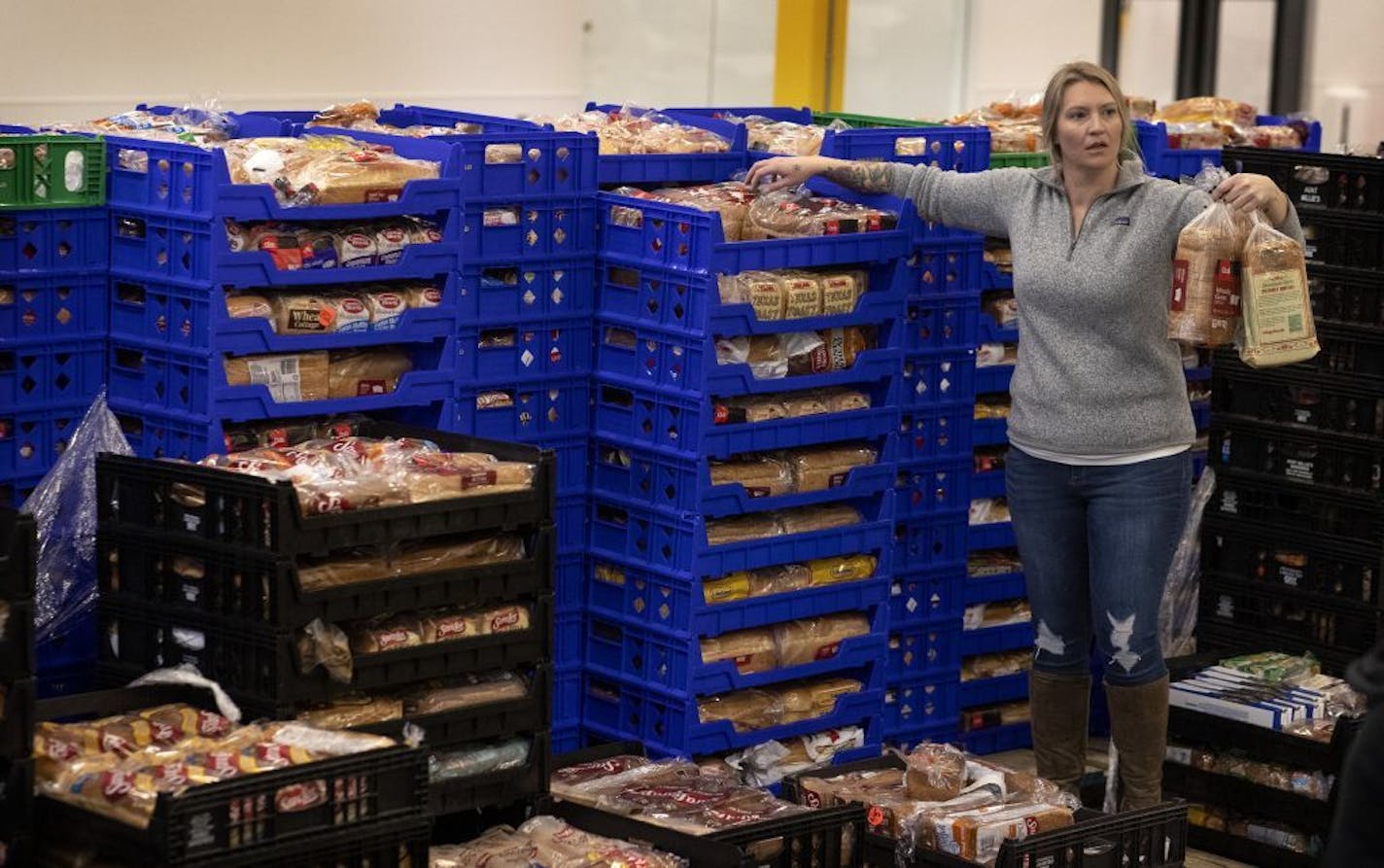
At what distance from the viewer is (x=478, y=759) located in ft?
16.5

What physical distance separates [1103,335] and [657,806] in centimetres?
163

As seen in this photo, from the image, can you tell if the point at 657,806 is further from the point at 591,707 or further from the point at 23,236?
the point at 23,236

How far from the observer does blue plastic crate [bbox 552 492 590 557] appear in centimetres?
598

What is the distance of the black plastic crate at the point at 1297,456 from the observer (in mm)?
6469

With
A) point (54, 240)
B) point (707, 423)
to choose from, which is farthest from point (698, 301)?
point (54, 240)

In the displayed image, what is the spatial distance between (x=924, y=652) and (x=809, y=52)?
6.79 m

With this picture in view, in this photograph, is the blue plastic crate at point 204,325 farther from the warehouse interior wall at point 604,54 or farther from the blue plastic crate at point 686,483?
the warehouse interior wall at point 604,54

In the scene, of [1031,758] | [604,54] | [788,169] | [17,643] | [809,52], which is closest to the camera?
[17,643]

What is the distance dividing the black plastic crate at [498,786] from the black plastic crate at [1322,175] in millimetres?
2957

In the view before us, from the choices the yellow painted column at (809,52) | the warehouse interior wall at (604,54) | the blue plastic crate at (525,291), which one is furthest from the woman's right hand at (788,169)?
the yellow painted column at (809,52)

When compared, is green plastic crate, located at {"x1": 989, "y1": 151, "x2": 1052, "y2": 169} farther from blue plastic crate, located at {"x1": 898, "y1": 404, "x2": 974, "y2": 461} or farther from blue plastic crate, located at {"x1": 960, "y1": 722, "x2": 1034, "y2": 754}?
blue plastic crate, located at {"x1": 960, "y1": 722, "x2": 1034, "y2": 754}

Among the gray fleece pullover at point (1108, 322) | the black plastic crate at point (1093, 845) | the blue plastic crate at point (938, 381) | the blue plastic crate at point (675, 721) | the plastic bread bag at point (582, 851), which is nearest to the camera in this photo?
the plastic bread bag at point (582, 851)

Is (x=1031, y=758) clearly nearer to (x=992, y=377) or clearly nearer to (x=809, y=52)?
(x=992, y=377)

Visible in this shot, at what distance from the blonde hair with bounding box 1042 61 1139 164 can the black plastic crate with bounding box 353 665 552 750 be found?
74.6 inches
